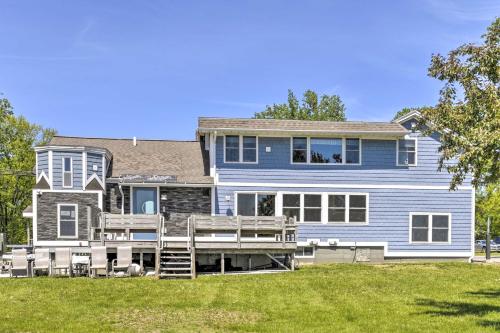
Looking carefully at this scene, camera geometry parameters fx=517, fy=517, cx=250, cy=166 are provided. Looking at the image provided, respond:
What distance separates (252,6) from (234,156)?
254 inches

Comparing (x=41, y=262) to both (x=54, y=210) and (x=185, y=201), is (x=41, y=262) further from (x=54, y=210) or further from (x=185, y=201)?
(x=185, y=201)

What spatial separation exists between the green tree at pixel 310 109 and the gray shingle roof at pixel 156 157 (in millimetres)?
23051

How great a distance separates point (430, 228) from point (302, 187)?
6312mm

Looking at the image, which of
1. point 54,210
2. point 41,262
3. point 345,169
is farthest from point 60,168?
point 345,169

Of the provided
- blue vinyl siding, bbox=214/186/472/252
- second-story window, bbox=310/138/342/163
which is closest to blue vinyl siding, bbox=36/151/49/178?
blue vinyl siding, bbox=214/186/472/252

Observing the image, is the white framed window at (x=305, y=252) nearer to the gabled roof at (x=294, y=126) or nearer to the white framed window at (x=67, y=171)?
the gabled roof at (x=294, y=126)

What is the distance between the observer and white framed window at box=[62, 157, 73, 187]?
21.0 meters

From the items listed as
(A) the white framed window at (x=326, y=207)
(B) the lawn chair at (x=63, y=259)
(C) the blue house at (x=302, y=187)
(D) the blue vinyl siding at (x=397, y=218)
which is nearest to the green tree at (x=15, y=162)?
(C) the blue house at (x=302, y=187)

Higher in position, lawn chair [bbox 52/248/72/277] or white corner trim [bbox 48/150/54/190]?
white corner trim [bbox 48/150/54/190]

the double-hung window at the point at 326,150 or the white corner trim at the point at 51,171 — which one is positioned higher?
the double-hung window at the point at 326,150

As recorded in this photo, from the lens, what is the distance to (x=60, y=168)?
20.9 m

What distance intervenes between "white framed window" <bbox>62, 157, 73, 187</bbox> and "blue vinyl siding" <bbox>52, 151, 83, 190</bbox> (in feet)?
0.38

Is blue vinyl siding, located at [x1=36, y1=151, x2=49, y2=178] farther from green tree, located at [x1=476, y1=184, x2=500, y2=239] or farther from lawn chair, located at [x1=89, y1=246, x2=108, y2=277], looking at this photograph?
green tree, located at [x1=476, y1=184, x2=500, y2=239]

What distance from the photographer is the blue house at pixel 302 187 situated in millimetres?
21625
